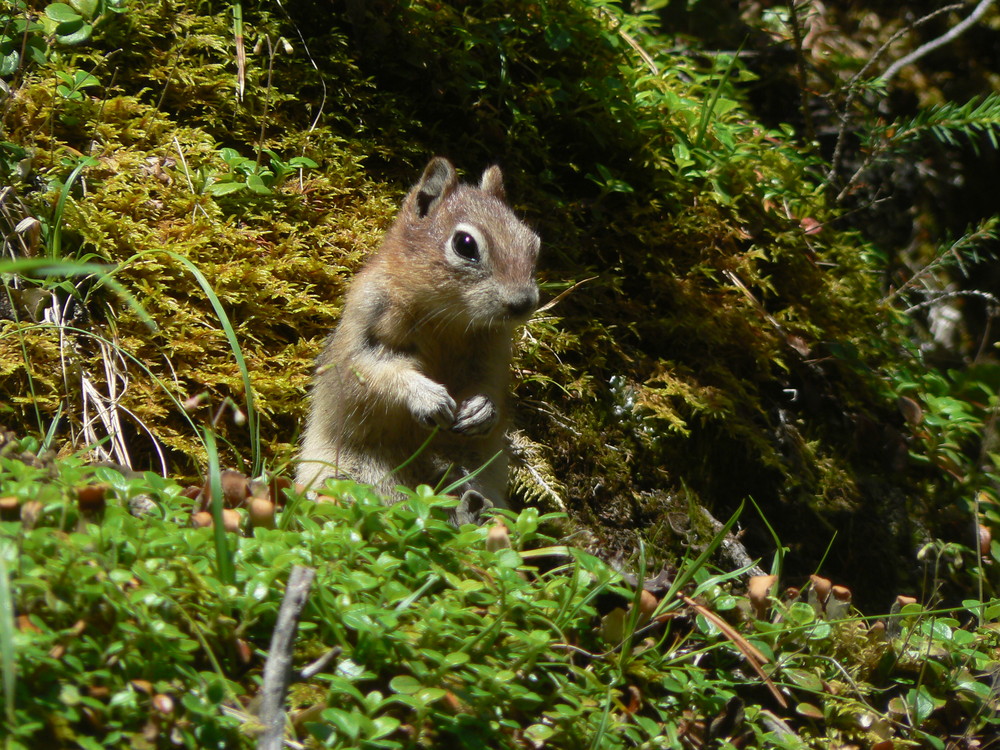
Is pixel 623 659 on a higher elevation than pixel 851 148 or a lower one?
lower

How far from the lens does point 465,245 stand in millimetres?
4195

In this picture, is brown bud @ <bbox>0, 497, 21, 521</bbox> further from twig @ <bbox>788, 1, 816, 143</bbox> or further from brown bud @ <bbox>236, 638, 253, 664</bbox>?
twig @ <bbox>788, 1, 816, 143</bbox>

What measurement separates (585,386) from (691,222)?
51.4 inches

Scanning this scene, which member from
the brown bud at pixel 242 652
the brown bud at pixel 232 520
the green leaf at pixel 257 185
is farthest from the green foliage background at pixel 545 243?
the brown bud at pixel 242 652

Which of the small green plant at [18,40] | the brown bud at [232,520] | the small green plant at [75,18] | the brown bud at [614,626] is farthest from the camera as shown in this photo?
the small green plant at [75,18]

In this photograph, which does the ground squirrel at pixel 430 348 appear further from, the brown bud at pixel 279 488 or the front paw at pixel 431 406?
the brown bud at pixel 279 488

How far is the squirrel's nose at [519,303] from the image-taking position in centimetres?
407

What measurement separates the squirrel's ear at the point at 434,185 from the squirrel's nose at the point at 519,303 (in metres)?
0.71

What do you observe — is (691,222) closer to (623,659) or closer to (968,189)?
(623,659)

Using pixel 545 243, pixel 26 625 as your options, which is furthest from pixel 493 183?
pixel 26 625

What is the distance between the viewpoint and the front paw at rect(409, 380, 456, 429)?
4062 mm

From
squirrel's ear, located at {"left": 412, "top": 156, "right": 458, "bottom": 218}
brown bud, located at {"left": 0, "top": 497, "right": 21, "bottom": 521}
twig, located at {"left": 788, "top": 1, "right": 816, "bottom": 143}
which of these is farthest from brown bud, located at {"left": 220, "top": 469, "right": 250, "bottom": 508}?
twig, located at {"left": 788, "top": 1, "right": 816, "bottom": 143}

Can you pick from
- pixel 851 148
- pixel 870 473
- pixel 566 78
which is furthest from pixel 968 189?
pixel 566 78

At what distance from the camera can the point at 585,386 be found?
493cm
